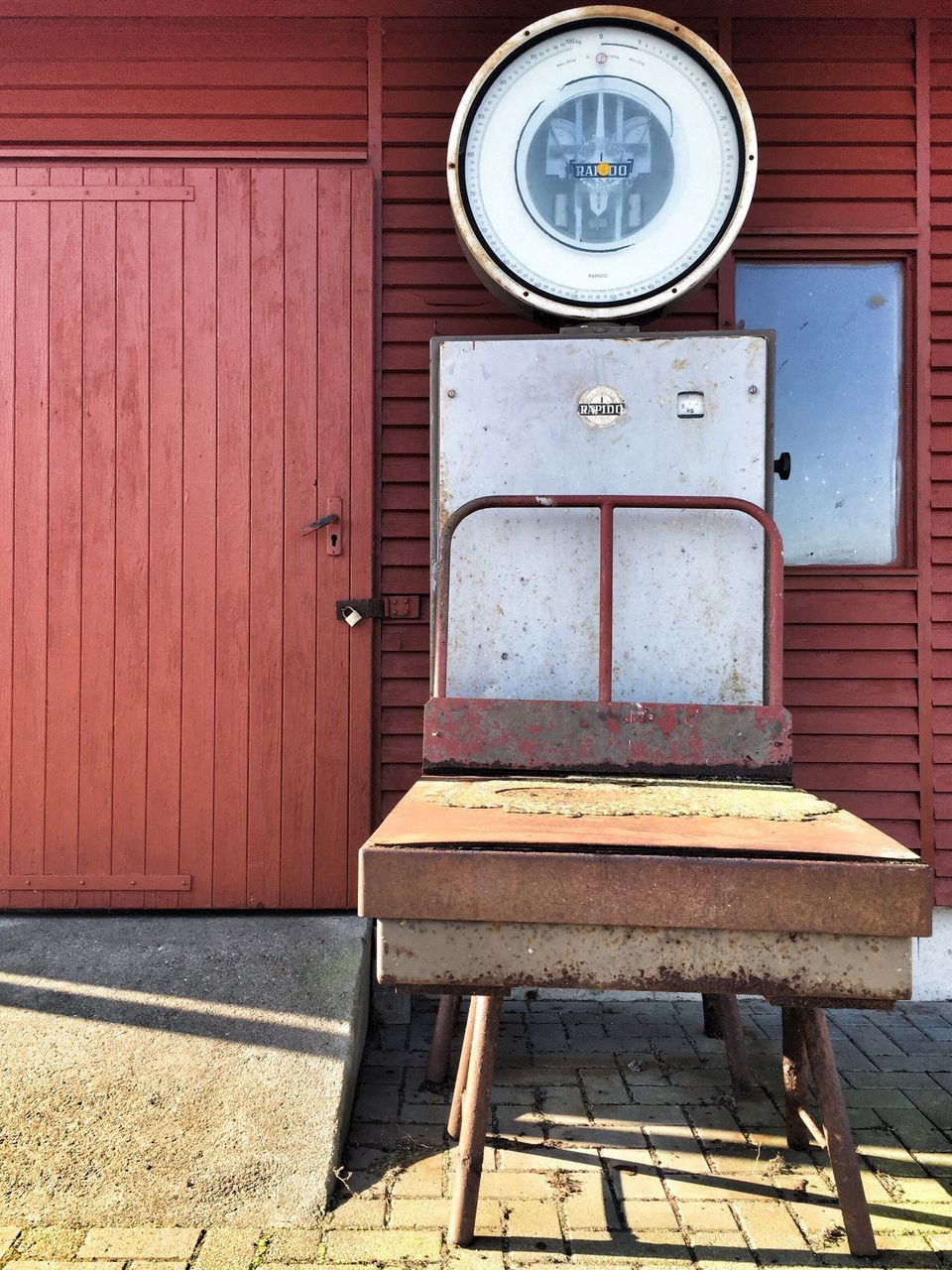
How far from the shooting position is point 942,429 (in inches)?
116

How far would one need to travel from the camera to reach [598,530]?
6.57ft

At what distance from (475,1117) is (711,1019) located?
1.14m

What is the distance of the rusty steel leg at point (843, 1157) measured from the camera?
1717mm

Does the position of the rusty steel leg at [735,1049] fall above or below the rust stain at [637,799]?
below

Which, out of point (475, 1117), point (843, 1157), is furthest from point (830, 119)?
point (475, 1117)

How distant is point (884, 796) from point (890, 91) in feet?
7.19

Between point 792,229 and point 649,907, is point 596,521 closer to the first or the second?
point 649,907

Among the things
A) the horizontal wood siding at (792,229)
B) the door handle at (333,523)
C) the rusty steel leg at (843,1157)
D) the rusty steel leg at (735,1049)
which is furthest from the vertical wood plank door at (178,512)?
the rusty steel leg at (843,1157)

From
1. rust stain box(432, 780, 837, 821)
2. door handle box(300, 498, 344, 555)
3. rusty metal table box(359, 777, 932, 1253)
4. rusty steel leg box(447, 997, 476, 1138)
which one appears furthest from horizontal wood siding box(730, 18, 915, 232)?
rusty steel leg box(447, 997, 476, 1138)

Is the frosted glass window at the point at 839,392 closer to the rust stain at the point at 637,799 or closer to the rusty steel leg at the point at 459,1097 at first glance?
the rust stain at the point at 637,799

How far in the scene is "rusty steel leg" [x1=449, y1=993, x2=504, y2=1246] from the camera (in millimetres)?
1627

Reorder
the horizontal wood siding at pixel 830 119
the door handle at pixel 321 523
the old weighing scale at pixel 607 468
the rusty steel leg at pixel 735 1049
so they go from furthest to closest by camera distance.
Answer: the horizontal wood siding at pixel 830 119 < the door handle at pixel 321 523 < the rusty steel leg at pixel 735 1049 < the old weighing scale at pixel 607 468

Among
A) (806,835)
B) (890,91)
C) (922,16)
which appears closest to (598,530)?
(806,835)

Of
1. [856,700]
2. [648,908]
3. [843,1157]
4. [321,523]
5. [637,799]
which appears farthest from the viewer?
[856,700]
